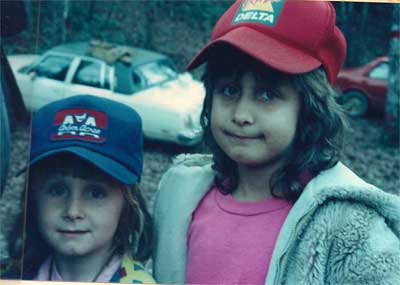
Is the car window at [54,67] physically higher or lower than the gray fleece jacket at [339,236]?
higher

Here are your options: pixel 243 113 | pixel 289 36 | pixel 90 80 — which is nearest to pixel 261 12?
pixel 289 36

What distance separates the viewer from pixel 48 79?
3.50 ft

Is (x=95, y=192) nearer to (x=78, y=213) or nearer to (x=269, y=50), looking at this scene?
(x=78, y=213)

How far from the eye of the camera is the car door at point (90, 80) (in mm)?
1049

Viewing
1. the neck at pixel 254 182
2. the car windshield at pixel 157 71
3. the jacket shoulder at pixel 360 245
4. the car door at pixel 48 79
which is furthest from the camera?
the car windshield at pixel 157 71

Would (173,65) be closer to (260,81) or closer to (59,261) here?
(260,81)

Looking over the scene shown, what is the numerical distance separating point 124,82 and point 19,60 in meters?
0.20

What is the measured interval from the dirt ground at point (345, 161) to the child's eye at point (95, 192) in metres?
0.09

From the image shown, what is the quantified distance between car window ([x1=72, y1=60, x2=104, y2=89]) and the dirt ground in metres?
0.15

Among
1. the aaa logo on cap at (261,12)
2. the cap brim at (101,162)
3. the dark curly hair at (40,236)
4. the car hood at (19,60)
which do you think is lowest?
the dark curly hair at (40,236)

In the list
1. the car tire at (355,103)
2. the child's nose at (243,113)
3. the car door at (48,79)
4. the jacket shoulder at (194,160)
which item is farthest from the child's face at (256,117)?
the car door at (48,79)

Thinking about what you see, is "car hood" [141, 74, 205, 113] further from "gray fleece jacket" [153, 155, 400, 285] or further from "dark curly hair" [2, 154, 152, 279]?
"gray fleece jacket" [153, 155, 400, 285]

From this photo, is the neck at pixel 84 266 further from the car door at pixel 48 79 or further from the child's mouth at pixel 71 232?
the car door at pixel 48 79

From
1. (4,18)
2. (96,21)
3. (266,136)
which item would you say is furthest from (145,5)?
(266,136)
